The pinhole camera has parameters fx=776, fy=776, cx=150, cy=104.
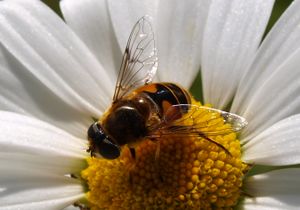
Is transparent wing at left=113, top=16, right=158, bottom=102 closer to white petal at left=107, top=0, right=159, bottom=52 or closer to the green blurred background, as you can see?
white petal at left=107, top=0, right=159, bottom=52

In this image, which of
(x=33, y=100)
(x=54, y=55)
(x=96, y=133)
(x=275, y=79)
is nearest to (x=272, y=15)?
(x=275, y=79)

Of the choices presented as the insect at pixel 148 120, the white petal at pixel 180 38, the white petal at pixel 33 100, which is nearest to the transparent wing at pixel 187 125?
the insect at pixel 148 120

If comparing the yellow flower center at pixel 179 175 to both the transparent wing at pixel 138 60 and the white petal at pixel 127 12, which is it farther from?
the white petal at pixel 127 12

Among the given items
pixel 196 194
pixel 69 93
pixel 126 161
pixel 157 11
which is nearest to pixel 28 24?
pixel 69 93

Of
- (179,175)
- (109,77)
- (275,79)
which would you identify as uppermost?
(109,77)

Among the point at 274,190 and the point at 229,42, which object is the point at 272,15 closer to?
the point at 229,42
